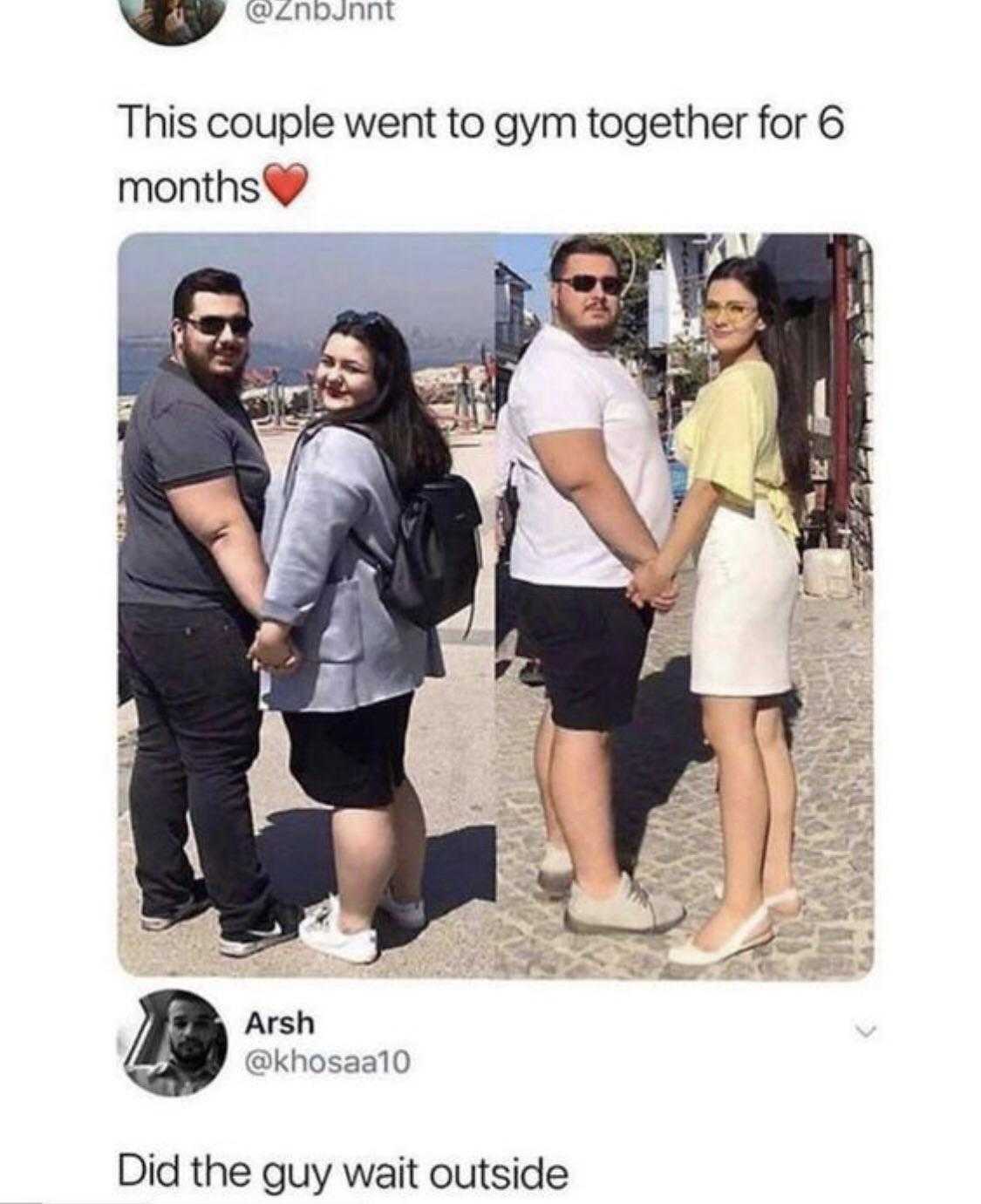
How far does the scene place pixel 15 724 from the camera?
2336mm

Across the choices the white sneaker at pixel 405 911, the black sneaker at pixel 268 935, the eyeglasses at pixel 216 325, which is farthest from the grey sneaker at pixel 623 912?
the eyeglasses at pixel 216 325

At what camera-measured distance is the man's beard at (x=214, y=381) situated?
92.9 inches

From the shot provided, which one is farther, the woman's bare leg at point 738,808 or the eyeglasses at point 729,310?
the woman's bare leg at point 738,808

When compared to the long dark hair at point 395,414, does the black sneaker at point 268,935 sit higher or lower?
lower

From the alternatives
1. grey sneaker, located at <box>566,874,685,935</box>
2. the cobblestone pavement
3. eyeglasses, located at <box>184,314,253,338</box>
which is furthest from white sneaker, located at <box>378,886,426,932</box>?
eyeglasses, located at <box>184,314,253,338</box>

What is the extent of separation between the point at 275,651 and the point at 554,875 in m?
0.58

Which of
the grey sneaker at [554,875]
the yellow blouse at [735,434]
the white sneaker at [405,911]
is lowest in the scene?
the white sneaker at [405,911]

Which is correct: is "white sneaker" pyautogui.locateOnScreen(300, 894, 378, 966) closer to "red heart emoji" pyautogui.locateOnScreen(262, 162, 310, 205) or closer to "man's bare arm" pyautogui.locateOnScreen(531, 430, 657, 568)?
"man's bare arm" pyautogui.locateOnScreen(531, 430, 657, 568)

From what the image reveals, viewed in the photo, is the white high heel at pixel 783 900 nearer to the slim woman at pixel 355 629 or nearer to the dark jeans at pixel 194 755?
the slim woman at pixel 355 629

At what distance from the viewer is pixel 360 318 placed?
2334mm

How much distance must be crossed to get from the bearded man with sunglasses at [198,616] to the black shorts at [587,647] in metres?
0.41

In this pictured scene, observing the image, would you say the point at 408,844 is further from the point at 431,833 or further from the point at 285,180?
the point at 285,180

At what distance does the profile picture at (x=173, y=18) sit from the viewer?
2.28m

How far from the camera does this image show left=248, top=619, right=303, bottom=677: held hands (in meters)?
2.38
